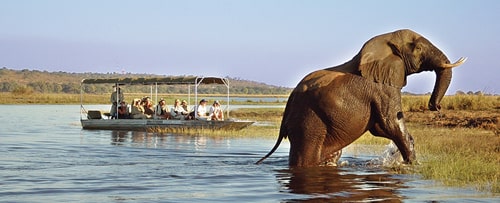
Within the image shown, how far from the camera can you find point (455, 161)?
16.4m

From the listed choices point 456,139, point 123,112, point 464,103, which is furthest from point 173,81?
point 456,139

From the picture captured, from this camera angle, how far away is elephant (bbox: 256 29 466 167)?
14.2m

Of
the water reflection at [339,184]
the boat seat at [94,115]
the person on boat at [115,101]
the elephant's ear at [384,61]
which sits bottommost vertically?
the water reflection at [339,184]

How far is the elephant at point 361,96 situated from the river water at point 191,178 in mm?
576

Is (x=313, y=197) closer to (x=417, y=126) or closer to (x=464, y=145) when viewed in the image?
(x=464, y=145)

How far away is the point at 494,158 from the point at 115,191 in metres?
7.99

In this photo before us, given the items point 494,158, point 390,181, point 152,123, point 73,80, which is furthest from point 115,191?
point 73,80

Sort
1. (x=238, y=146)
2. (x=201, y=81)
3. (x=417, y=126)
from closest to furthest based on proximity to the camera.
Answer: (x=238, y=146) → (x=417, y=126) → (x=201, y=81)

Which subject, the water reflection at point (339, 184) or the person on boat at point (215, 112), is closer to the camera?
the water reflection at point (339, 184)

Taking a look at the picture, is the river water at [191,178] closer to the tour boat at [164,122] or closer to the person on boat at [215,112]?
the tour boat at [164,122]

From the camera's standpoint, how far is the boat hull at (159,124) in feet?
98.0

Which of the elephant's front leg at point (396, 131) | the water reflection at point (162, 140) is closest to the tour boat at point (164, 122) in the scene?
the water reflection at point (162, 140)

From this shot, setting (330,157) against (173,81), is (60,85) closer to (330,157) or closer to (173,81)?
(173,81)

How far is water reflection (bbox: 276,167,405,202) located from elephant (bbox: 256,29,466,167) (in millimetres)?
329
